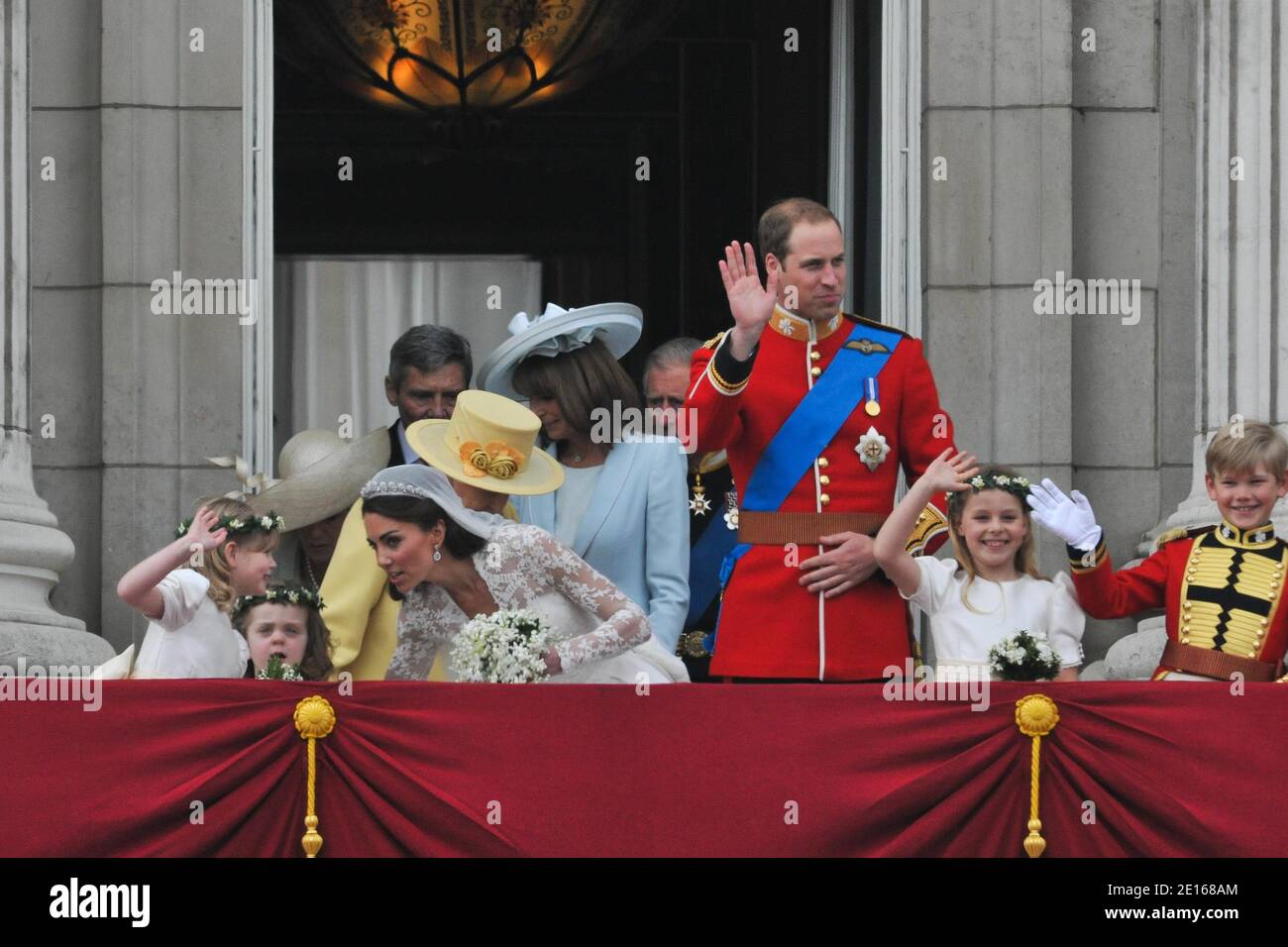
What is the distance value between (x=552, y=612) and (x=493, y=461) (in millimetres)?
562

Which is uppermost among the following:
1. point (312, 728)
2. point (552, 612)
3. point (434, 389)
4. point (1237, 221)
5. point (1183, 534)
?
point (1237, 221)

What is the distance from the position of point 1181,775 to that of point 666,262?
24.3 ft

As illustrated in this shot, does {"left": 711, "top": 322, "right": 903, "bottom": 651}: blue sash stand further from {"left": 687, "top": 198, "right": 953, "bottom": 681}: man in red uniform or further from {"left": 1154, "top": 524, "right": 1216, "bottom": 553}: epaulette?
{"left": 1154, "top": 524, "right": 1216, "bottom": 553}: epaulette

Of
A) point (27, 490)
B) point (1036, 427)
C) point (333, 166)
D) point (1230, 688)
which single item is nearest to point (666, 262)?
point (333, 166)

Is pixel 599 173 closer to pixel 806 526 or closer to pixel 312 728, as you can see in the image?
pixel 806 526

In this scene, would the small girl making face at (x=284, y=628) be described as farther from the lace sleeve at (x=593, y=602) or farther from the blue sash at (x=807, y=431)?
the blue sash at (x=807, y=431)

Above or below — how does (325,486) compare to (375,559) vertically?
above

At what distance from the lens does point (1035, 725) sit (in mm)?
6215

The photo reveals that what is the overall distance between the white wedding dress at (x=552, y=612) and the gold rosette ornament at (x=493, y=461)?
0.23 metres

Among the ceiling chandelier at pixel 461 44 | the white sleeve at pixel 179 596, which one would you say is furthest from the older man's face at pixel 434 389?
the ceiling chandelier at pixel 461 44

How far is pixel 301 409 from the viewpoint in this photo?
39.3 feet

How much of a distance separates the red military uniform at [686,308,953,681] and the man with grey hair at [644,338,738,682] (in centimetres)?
110
